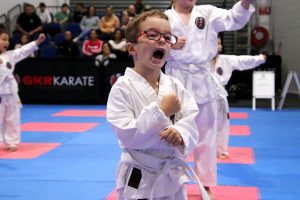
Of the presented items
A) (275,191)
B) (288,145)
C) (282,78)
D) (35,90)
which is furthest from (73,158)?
(282,78)

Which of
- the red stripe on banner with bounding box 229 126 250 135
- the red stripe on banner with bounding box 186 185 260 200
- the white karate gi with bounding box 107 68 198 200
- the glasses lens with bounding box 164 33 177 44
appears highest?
the glasses lens with bounding box 164 33 177 44

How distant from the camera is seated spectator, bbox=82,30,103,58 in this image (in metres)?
14.3

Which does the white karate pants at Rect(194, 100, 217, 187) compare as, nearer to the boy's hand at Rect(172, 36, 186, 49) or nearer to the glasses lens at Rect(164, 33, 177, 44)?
the boy's hand at Rect(172, 36, 186, 49)

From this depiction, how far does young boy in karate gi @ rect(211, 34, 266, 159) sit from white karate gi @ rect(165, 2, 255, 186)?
1855mm

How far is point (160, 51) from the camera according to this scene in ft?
8.54

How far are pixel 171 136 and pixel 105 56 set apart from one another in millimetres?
11297

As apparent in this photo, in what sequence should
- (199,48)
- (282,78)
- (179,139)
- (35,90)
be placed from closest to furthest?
(179,139)
(199,48)
(35,90)
(282,78)

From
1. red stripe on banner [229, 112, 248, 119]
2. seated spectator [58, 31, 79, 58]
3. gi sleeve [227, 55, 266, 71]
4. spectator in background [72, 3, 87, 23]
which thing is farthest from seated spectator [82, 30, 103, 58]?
gi sleeve [227, 55, 266, 71]

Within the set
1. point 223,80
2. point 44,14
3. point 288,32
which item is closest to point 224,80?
point 223,80

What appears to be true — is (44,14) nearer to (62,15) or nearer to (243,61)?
(62,15)

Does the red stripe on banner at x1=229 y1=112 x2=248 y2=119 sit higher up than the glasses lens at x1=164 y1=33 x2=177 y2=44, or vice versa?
the glasses lens at x1=164 y1=33 x2=177 y2=44

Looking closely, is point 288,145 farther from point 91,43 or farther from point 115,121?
point 91,43

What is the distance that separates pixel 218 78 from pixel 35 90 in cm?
799

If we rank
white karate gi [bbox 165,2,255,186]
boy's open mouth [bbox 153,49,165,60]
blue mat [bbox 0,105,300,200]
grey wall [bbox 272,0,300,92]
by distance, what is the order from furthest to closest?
1. grey wall [bbox 272,0,300,92]
2. blue mat [bbox 0,105,300,200]
3. white karate gi [bbox 165,2,255,186]
4. boy's open mouth [bbox 153,49,165,60]
